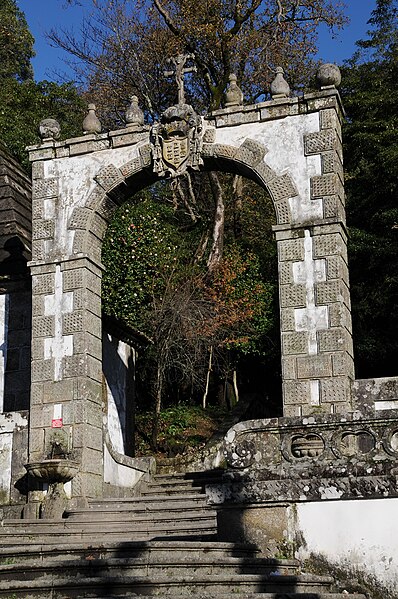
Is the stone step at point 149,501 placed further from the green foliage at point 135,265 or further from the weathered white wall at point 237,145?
the green foliage at point 135,265

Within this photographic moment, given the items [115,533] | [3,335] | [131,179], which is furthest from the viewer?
[3,335]

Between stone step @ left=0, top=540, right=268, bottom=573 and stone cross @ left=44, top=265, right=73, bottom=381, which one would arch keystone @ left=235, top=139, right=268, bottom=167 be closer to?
stone cross @ left=44, top=265, right=73, bottom=381

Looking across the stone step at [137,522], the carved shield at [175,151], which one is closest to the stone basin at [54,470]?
the stone step at [137,522]

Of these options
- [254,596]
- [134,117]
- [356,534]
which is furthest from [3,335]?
[254,596]

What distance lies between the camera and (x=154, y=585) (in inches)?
258

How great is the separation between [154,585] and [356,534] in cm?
168

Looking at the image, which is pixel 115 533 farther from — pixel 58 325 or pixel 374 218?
pixel 374 218

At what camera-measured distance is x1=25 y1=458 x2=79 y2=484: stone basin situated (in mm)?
11555

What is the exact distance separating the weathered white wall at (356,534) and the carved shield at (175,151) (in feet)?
21.7

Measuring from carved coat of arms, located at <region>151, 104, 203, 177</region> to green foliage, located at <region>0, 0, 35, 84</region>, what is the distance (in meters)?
20.5

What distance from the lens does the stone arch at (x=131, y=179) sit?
12175 millimetres

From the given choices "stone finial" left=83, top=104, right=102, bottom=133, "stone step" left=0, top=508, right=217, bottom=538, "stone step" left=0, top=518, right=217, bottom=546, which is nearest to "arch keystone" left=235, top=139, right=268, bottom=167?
"stone finial" left=83, top=104, right=102, bottom=133

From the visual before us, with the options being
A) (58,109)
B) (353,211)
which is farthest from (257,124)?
(58,109)

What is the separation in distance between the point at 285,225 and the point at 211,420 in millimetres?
8601
